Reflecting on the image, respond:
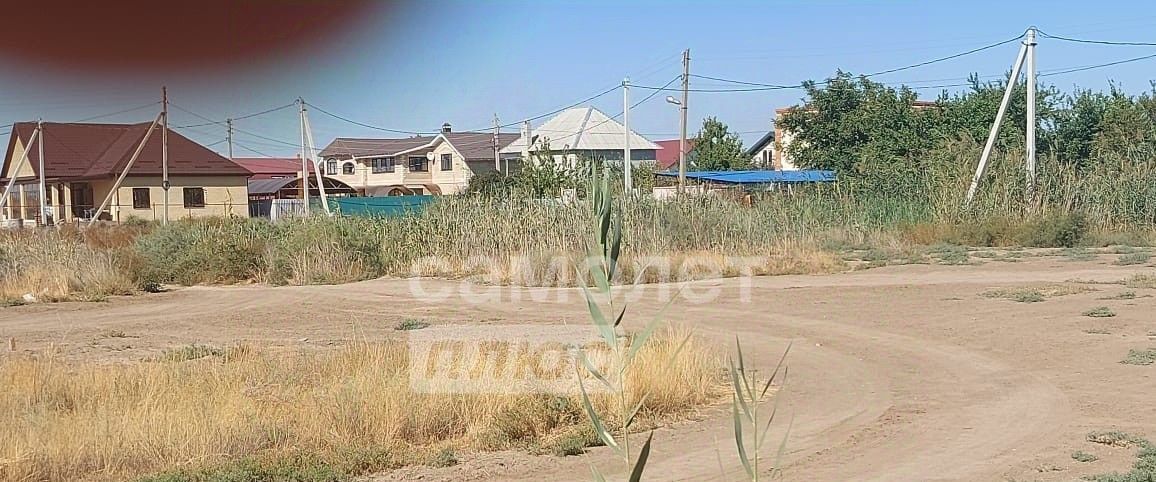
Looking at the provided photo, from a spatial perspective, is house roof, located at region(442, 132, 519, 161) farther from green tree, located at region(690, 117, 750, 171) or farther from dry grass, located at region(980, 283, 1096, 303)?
dry grass, located at region(980, 283, 1096, 303)

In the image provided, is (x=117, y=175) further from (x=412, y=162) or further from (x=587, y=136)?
(x=587, y=136)

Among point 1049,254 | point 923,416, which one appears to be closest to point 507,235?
point 1049,254

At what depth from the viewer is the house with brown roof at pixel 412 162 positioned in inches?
2808

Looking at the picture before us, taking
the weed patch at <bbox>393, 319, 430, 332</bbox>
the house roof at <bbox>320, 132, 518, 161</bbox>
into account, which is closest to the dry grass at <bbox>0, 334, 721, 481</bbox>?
the weed patch at <bbox>393, 319, 430, 332</bbox>

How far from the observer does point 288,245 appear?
21609 millimetres

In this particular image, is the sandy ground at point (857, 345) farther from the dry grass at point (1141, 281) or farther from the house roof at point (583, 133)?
the house roof at point (583, 133)

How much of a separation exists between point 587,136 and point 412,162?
1162cm

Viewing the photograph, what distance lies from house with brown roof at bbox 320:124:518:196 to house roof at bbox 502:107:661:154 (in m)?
2.56

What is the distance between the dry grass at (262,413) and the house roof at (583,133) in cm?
6296

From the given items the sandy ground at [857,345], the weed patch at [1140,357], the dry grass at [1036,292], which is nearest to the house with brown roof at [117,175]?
the sandy ground at [857,345]

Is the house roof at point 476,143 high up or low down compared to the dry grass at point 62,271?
up

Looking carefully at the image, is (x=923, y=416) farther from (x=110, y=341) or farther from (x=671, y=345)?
(x=110, y=341)

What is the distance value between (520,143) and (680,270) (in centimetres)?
5464

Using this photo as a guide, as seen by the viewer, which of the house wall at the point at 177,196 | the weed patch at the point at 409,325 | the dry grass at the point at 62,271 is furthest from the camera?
the house wall at the point at 177,196
